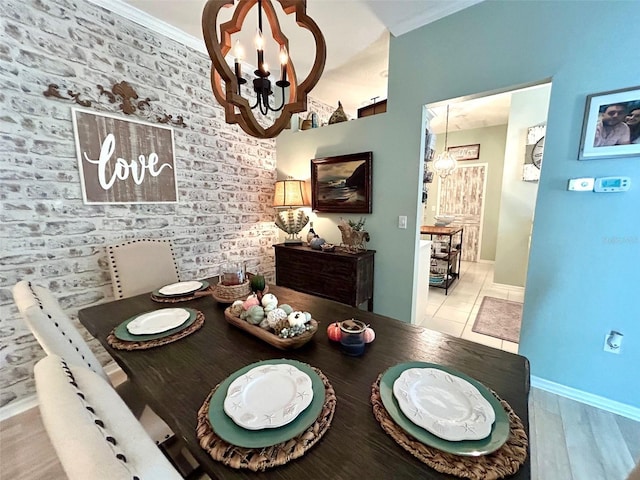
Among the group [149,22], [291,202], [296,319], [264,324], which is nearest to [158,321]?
[264,324]

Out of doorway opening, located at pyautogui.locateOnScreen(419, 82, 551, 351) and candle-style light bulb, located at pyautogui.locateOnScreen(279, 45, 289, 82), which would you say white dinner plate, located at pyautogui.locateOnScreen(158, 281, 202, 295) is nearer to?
candle-style light bulb, located at pyautogui.locateOnScreen(279, 45, 289, 82)

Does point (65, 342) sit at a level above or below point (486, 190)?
below

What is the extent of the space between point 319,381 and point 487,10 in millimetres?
2664

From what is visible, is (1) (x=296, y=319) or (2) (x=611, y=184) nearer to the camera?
(1) (x=296, y=319)

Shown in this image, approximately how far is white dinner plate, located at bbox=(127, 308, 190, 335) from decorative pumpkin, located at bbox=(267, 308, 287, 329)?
458 millimetres

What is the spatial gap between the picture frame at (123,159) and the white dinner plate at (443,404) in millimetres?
2401

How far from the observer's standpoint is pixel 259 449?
602 millimetres

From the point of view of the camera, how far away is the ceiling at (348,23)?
1977 millimetres

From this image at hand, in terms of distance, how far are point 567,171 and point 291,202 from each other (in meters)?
2.35

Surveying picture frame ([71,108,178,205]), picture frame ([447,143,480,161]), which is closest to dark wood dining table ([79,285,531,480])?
picture frame ([71,108,178,205])

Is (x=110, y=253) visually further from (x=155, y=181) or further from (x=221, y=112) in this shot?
(x=221, y=112)

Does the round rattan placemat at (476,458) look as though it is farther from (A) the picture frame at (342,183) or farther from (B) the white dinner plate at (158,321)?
(A) the picture frame at (342,183)

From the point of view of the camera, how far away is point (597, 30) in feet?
5.09

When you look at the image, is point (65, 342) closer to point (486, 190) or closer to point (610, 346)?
point (610, 346)
